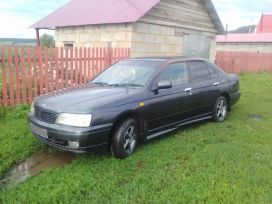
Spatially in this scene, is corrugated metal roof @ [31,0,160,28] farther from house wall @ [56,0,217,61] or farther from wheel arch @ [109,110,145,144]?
wheel arch @ [109,110,145,144]

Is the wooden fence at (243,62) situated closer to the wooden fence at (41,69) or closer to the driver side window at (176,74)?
the wooden fence at (41,69)


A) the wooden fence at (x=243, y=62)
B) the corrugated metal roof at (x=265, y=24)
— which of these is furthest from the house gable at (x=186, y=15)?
the corrugated metal roof at (x=265, y=24)

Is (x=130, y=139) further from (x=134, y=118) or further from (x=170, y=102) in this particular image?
(x=170, y=102)

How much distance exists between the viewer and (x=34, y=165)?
4613 millimetres

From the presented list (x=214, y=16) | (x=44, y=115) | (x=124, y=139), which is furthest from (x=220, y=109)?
(x=214, y=16)

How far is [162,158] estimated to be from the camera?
15.4 ft

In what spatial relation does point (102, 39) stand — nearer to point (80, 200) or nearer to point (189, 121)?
point (189, 121)

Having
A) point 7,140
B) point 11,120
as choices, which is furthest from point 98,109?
point 11,120

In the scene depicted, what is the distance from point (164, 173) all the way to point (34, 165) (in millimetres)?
1959

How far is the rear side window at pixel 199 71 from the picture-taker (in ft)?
20.5

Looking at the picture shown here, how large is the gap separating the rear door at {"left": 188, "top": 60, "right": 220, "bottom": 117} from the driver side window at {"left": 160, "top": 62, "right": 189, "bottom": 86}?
18cm

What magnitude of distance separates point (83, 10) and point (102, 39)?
8.83 feet

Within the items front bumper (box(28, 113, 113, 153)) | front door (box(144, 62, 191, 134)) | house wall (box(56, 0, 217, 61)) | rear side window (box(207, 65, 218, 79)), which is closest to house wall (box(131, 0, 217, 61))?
house wall (box(56, 0, 217, 61))

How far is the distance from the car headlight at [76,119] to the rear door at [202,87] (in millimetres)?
2532
